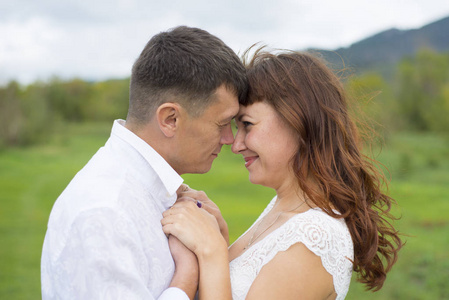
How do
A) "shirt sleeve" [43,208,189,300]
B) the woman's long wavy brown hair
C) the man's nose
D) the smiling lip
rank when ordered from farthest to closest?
1. the smiling lip
2. the man's nose
3. the woman's long wavy brown hair
4. "shirt sleeve" [43,208,189,300]

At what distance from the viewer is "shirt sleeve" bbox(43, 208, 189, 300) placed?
76.9 inches

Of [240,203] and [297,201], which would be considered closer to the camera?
[297,201]

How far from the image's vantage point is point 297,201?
2883 millimetres

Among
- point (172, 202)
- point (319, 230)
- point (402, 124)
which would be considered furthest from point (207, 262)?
point (402, 124)

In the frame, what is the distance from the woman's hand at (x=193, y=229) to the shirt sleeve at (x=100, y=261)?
0.31 metres

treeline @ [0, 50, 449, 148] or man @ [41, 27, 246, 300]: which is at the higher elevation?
man @ [41, 27, 246, 300]

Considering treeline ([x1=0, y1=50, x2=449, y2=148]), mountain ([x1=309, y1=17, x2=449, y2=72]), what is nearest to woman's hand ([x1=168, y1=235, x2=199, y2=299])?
treeline ([x1=0, y1=50, x2=449, y2=148])

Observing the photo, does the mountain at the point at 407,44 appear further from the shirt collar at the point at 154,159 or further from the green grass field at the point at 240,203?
the shirt collar at the point at 154,159

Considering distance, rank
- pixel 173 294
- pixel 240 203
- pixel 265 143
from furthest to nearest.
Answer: pixel 240 203 < pixel 265 143 < pixel 173 294

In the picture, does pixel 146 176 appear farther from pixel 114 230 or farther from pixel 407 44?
pixel 407 44

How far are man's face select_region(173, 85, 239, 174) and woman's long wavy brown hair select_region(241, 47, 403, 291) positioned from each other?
213 millimetres

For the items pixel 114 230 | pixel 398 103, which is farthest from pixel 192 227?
pixel 398 103

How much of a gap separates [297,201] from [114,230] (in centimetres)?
124

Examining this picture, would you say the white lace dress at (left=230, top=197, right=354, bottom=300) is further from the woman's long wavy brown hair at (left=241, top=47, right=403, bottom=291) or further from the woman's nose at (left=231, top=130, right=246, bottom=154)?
the woman's nose at (left=231, top=130, right=246, bottom=154)
